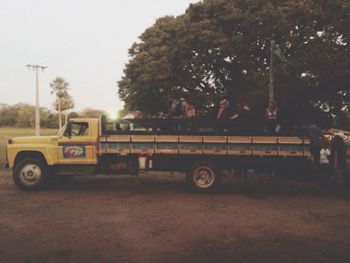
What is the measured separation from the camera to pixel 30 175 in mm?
10789

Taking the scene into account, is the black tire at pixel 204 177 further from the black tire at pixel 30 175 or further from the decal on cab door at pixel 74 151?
the black tire at pixel 30 175

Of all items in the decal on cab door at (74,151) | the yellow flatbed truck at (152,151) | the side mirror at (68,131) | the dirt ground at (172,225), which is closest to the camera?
the dirt ground at (172,225)

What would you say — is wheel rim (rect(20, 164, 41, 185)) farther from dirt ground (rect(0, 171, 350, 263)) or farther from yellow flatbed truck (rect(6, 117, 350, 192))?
dirt ground (rect(0, 171, 350, 263))

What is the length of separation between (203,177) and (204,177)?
0.03 m

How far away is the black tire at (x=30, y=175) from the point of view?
424 inches

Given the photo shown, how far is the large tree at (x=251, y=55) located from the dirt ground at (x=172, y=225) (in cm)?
1117

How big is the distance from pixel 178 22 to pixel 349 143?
687 inches

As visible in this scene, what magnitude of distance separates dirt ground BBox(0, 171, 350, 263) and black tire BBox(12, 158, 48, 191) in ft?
1.17

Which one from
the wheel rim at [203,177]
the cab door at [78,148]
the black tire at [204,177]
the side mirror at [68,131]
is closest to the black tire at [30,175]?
the cab door at [78,148]

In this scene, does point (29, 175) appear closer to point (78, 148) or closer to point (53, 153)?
point (53, 153)

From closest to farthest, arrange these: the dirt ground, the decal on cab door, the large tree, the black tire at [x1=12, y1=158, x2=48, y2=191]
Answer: the dirt ground, the black tire at [x1=12, y1=158, x2=48, y2=191], the decal on cab door, the large tree

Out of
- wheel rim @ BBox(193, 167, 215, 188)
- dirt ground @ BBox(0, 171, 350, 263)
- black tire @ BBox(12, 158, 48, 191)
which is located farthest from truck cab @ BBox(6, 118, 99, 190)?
wheel rim @ BBox(193, 167, 215, 188)

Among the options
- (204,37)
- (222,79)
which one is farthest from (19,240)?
(222,79)

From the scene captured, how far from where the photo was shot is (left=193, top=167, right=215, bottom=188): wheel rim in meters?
10.7
